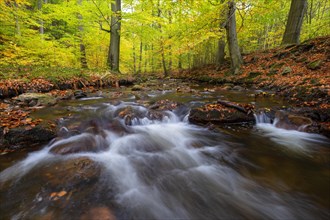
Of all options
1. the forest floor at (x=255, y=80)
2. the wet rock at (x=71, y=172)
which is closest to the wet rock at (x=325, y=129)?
the forest floor at (x=255, y=80)

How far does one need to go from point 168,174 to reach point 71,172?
1428 millimetres

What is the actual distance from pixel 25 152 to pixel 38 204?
1525 millimetres

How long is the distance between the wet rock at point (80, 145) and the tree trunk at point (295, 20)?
455 inches

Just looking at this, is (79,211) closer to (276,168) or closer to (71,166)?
(71,166)

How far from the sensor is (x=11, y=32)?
28.5ft

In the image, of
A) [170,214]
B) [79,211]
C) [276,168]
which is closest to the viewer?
[79,211]

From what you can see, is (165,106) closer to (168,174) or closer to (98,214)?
(168,174)

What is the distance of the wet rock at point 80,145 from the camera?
3289mm

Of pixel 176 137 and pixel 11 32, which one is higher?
pixel 11 32

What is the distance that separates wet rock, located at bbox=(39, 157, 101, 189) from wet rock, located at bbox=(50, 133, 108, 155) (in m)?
0.31

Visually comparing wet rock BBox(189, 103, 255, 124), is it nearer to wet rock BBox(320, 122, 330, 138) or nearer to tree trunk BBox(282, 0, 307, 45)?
wet rock BBox(320, 122, 330, 138)

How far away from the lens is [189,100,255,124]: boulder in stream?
4715mm

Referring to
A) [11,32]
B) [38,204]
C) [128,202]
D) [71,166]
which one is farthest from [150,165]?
[11,32]

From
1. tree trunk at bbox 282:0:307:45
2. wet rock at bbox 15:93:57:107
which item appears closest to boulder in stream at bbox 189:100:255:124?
wet rock at bbox 15:93:57:107
